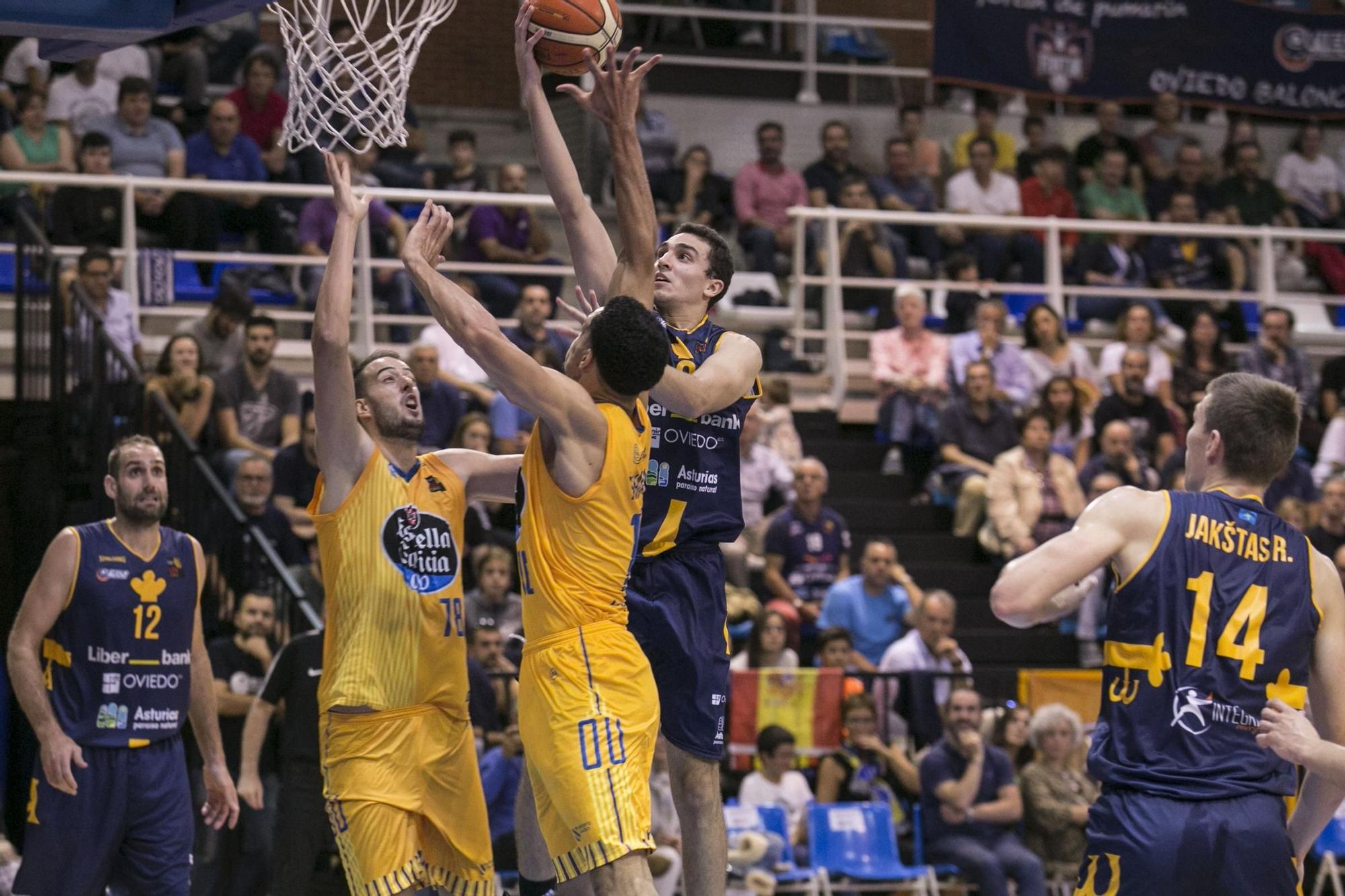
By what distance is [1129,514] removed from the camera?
5133 millimetres

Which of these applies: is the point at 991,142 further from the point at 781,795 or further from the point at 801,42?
the point at 781,795

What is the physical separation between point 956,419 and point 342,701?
8.08 metres

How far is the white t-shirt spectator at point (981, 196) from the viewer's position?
54.1ft

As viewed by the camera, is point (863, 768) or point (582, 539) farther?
point (863, 768)

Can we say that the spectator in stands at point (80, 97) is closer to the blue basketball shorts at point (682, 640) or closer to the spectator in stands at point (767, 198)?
the spectator in stands at point (767, 198)

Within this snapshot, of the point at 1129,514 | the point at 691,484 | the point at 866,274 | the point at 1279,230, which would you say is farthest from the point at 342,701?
the point at 1279,230

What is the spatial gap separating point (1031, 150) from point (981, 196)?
1227 millimetres

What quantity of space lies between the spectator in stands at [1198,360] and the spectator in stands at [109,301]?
309 inches

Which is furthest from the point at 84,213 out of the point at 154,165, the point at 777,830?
the point at 777,830

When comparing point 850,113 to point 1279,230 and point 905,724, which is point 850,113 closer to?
point 1279,230

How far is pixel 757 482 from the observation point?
13.1 metres

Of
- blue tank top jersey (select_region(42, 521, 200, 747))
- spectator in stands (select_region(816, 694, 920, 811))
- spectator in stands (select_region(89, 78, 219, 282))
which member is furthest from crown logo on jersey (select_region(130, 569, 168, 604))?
spectator in stands (select_region(89, 78, 219, 282))

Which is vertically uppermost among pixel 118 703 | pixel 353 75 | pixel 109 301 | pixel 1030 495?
pixel 353 75

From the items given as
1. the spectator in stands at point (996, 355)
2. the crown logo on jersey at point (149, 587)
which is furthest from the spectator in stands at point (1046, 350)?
the crown logo on jersey at point (149, 587)
